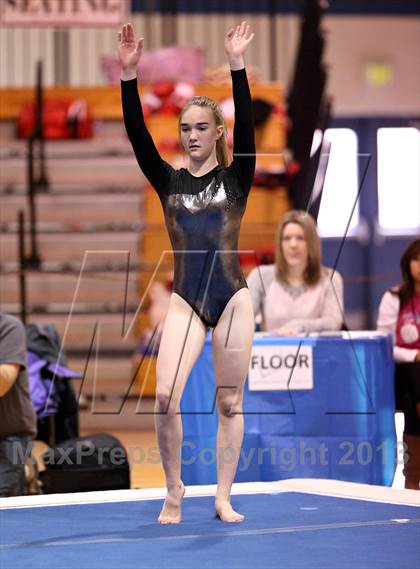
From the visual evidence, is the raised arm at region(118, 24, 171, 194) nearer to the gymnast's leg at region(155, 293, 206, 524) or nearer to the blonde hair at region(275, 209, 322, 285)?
the gymnast's leg at region(155, 293, 206, 524)

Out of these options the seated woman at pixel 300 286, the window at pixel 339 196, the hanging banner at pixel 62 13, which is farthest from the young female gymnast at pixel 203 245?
the window at pixel 339 196

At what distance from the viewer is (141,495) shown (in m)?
3.96

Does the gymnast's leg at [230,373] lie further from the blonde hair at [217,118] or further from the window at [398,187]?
the window at [398,187]

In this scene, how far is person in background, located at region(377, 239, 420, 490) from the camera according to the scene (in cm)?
506

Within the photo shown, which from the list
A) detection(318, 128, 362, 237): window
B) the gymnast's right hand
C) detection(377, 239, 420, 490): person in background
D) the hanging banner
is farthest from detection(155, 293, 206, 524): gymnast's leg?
detection(318, 128, 362, 237): window

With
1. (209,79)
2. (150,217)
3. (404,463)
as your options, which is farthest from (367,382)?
(209,79)

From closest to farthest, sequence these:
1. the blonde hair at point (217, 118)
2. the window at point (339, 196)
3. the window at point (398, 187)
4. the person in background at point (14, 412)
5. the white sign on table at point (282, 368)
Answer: the blonde hair at point (217, 118)
the person in background at point (14, 412)
the white sign on table at point (282, 368)
the window at point (339, 196)
the window at point (398, 187)

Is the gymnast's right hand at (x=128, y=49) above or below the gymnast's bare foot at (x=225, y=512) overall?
above

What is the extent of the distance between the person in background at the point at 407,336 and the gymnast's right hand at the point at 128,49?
2.31m

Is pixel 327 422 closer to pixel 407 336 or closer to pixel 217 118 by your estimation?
pixel 407 336

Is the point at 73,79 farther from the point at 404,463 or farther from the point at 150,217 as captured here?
the point at 404,463

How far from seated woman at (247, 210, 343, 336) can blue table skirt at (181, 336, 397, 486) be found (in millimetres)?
308

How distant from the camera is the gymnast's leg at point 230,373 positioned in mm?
3309

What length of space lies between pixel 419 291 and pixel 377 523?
6.64 feet
